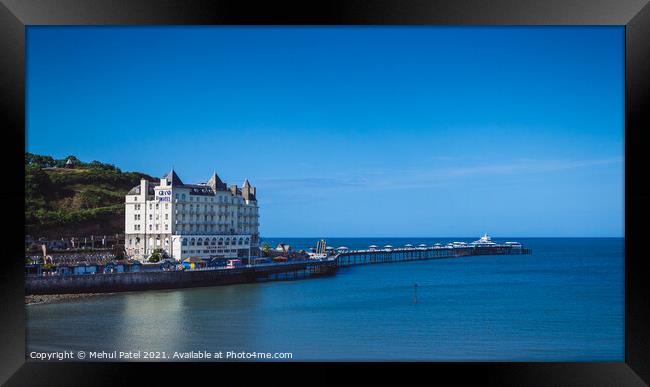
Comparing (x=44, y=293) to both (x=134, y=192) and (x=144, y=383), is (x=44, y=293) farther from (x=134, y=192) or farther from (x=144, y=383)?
(x=144, y=383)

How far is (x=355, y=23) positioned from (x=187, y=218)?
11119mm

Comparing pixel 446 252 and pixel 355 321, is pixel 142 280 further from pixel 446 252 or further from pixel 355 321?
pixel 446 252

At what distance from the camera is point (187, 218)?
50.5ft

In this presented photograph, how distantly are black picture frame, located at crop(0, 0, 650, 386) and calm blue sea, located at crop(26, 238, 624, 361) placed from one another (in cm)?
245

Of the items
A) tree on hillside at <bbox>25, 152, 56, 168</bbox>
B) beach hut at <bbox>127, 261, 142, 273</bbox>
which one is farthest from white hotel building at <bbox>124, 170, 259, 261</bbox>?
tree on hillside at <bbox>25, 152, 56, 168</bbox>

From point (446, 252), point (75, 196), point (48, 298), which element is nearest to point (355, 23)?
point (48, 298)

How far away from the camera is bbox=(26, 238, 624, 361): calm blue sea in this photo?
29.0ft

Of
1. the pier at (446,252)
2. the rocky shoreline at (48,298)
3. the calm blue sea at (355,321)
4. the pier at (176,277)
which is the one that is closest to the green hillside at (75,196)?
the pier at (176,277)

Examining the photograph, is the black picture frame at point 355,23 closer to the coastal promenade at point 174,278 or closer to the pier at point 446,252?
the coastal promenade at point 174,278

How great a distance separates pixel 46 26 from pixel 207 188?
10921mm

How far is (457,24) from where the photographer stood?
535 centimetres

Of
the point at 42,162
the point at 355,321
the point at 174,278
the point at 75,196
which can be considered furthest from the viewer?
the point at 75,196

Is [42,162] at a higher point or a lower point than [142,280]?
higher

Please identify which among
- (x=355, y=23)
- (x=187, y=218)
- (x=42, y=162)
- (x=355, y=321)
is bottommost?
(x=355, y=321)
